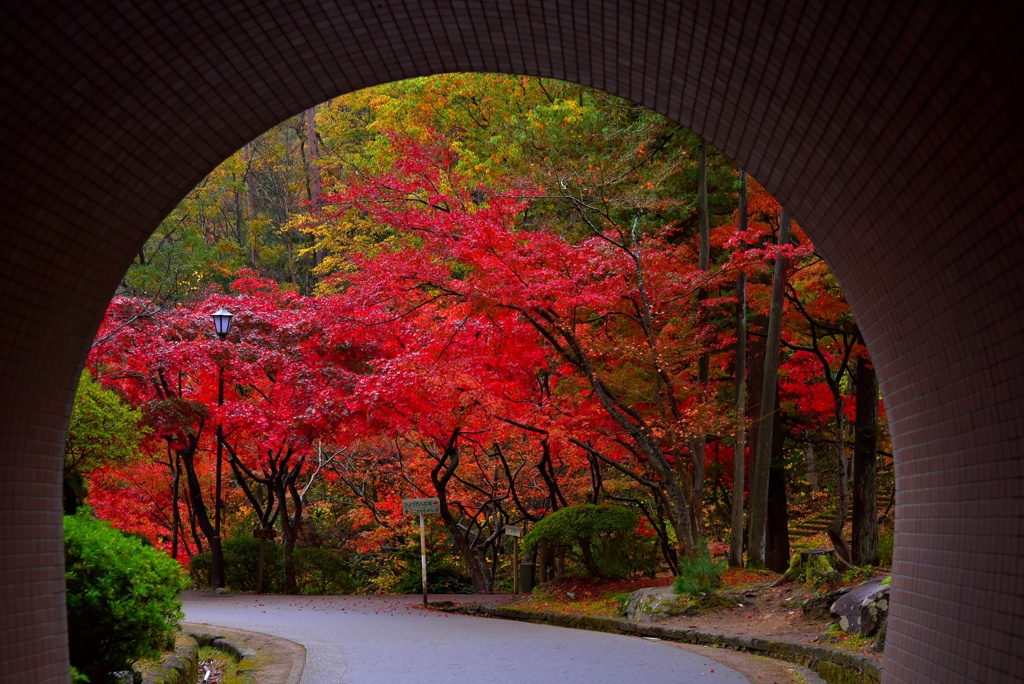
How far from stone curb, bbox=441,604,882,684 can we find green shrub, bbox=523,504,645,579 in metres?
1.48

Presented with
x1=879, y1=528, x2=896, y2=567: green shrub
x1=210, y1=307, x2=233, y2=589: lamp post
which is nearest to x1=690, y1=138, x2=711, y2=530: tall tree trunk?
x1=879, y1=528, x2=896, y2=567: green shrub

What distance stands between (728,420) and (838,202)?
8158 millimetres

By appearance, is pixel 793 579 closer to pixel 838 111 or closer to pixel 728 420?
pixel 728 420

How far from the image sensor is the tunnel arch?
9.39 feet

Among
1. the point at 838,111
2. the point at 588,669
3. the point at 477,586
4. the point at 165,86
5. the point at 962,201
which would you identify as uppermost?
the point at 165,86

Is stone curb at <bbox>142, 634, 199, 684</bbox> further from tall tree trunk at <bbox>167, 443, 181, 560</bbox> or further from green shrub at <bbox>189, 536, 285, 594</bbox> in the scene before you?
tall tree trunk at <bbox>167, 443, 181, 560</bbox>

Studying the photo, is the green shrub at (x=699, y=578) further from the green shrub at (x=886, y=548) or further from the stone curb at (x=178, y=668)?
the stone curb at (x=178, y=668)

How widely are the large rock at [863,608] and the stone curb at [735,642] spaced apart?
19.2 inches

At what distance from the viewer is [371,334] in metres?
15.4

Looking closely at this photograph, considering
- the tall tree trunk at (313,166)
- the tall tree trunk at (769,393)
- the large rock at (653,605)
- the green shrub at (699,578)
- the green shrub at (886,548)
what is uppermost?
the tall tree trunk at (313,166)

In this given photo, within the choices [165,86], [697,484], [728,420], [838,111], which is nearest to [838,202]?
[838,111]

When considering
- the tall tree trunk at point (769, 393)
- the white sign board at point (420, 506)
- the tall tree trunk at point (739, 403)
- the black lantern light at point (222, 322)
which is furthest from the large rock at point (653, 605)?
the black lantern light at point (222, 322)

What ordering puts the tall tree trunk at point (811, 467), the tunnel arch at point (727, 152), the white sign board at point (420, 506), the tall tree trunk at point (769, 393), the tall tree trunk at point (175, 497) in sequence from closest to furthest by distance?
the tunnel arch at point (727, 152) → the tall tree trunk at point (769, 393) → the white sign board at point (420, 506) → the tall tree trunk at point (175, 497) → the tall tree trunk at point (811, 467)

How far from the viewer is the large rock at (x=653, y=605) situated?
34.7 feet
